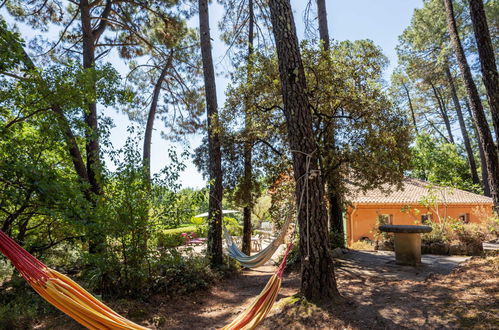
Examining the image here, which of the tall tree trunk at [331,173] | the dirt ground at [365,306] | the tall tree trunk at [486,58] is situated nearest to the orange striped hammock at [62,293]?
the dirt ground at [365,306]

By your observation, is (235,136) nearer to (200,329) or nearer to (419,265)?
(200,329)

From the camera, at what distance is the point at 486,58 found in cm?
437

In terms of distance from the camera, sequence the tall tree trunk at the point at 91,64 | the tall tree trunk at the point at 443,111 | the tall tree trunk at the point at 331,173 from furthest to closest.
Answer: the tall tree trunk at the point at 443,111, the tall tree trunk at the point at 331,173, the tall tree trunk at the point at 91,64

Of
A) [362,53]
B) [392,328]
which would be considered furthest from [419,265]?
[362,53]

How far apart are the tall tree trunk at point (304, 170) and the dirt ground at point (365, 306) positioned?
0.80ft

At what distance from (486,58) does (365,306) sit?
150 inches

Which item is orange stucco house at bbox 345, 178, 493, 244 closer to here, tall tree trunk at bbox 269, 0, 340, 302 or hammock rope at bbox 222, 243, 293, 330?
tall tree trunk at bbox 269, 0, 340, 302

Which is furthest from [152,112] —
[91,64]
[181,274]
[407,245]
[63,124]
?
[407,245]

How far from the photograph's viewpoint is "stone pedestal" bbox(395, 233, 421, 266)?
4879 millimetres

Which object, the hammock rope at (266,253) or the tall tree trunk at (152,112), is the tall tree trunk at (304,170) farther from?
the tall tree trunk at (152,112)

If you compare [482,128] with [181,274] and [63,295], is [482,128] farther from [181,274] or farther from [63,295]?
[63,295]

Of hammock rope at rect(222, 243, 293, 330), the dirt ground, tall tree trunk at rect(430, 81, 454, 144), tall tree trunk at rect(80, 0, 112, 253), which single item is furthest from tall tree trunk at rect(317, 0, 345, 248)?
tall tree trunk at rect(430, 81, 454, 144)

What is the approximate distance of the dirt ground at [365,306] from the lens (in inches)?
105

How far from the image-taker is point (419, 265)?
4.85 m
